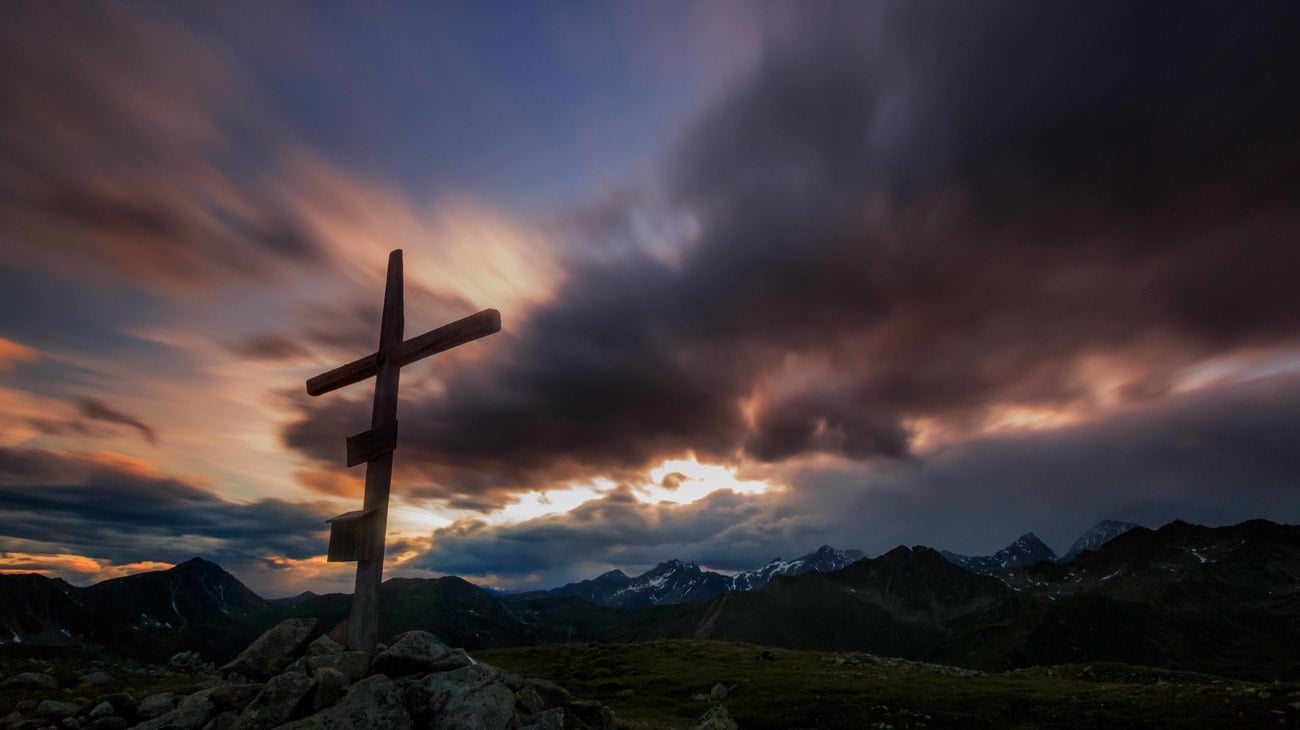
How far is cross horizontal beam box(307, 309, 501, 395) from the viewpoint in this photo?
49.3 feet

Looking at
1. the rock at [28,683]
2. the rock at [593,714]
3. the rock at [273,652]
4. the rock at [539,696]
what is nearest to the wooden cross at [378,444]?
the rock at [273,652]

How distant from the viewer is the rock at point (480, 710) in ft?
46.1

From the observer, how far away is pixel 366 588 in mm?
14570

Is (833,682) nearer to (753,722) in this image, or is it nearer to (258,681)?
(753,722)

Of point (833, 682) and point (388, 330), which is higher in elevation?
point (388, 330)

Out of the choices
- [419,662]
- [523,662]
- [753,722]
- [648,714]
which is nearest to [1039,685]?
[753,722]

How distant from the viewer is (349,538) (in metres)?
14.2

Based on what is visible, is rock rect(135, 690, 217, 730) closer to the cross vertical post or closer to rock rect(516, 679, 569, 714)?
the cross vertical post

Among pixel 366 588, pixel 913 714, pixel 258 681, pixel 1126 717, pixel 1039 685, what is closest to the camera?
pixel 366 588

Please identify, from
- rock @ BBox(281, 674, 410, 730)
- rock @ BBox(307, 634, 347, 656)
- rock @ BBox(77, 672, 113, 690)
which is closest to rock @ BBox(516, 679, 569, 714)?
rock @ BBox(281, 674, 410, 730)

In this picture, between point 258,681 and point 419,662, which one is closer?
point 419,662

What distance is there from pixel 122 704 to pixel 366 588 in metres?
13.5

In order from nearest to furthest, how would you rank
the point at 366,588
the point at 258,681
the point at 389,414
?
the point at 366,588 < the point at 389,414 < the point at 258,681

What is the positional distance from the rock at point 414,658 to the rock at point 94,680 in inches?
1008
